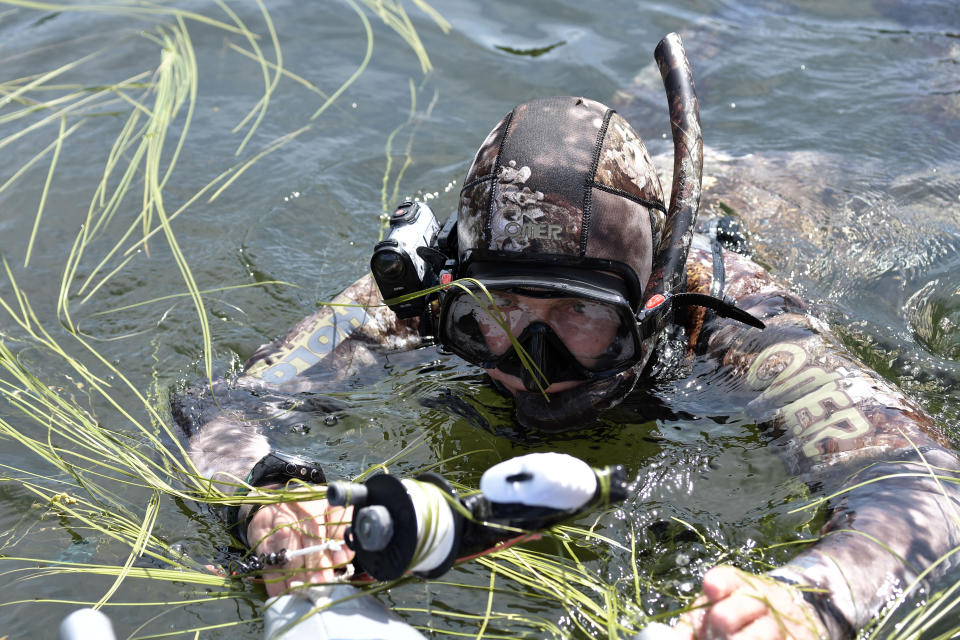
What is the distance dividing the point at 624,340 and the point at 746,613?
1072 millimetres

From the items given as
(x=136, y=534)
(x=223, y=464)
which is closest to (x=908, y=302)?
(x=223, y=464)

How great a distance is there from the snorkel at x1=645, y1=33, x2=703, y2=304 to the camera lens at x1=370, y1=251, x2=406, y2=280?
0.82 m

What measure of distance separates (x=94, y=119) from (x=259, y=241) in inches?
68.8

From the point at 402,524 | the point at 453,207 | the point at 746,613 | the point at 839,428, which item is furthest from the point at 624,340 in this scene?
the point at 453,207

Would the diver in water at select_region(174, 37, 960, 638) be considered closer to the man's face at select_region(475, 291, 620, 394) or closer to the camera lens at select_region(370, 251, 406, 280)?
the man's face at select_region(475, 291, 620, 394)

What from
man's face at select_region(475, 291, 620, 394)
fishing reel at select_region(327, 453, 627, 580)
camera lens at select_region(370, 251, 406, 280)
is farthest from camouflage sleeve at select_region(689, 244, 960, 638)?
camera lens at select_region(370, 251, 406, 280)

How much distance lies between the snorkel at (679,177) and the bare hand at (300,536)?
3.83ft

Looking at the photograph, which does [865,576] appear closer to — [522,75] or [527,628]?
[527,628]

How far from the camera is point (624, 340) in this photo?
2.65m

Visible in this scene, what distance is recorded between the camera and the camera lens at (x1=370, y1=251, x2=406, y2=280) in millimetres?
2863

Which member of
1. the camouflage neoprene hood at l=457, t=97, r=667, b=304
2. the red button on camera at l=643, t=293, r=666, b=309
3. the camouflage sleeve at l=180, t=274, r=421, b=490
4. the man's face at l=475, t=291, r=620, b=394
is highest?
the camouflage neoprene hood at l=457, t=97, r=667, b=304

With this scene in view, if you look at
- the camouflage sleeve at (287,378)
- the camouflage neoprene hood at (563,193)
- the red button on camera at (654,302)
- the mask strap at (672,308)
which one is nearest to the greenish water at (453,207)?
the camouflage sleeve at (287,378)

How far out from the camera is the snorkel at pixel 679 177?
2.64 m

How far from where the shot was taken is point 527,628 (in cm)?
222
